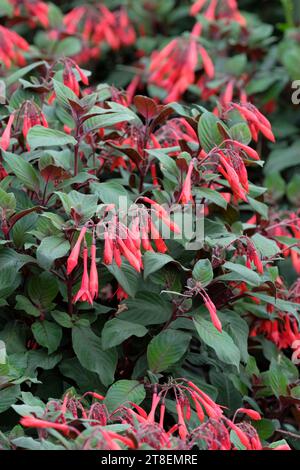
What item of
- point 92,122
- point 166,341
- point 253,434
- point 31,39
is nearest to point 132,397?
point 166,341

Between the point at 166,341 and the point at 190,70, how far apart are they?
66.5 inches

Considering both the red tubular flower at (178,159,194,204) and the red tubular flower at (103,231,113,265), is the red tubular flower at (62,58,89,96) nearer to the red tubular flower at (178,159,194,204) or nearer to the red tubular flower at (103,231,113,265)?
the red tubular flower at (178,159,194,204)

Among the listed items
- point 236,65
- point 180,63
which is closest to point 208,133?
point 180,63

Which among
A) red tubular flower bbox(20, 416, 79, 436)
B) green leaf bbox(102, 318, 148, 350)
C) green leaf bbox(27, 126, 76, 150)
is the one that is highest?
green leaf bbox(27, 126, 76, 150)

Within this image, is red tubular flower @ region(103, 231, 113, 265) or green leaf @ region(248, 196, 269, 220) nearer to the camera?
red tubular flower @ region(103, 231, 113, 265)

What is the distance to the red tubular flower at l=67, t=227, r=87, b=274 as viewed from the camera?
6.34 feet

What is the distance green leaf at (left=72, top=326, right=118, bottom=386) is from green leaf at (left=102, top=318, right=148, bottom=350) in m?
0.05

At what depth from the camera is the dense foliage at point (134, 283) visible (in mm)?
1964

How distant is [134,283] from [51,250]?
0.30 metres

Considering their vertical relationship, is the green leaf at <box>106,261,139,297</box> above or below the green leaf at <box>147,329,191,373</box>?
above

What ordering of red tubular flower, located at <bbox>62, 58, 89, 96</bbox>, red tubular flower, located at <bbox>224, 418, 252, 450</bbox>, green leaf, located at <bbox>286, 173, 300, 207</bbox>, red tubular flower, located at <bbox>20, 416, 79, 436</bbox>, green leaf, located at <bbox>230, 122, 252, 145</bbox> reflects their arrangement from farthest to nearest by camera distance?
green leaf, located at <bbox>286, 173, 300, 207</bbox> < red tubular flower, located at <bbox>62, 58, 89, 96</bbox> < green leaf, located at <bbox>230, 122, 252, 145</bbox> < red tubular flower, located at <bbox>224, 418, 252, 450</bbox> < red tubular flower, located at <bbox>20, 416, 79, 436</bbox>

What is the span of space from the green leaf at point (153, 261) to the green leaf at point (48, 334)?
0.31 meters

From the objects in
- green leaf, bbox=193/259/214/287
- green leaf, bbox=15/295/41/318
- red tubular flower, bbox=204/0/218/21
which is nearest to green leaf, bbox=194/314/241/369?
green leaf, bbox=193/259/214/287

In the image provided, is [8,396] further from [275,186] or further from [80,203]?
[275,186]
